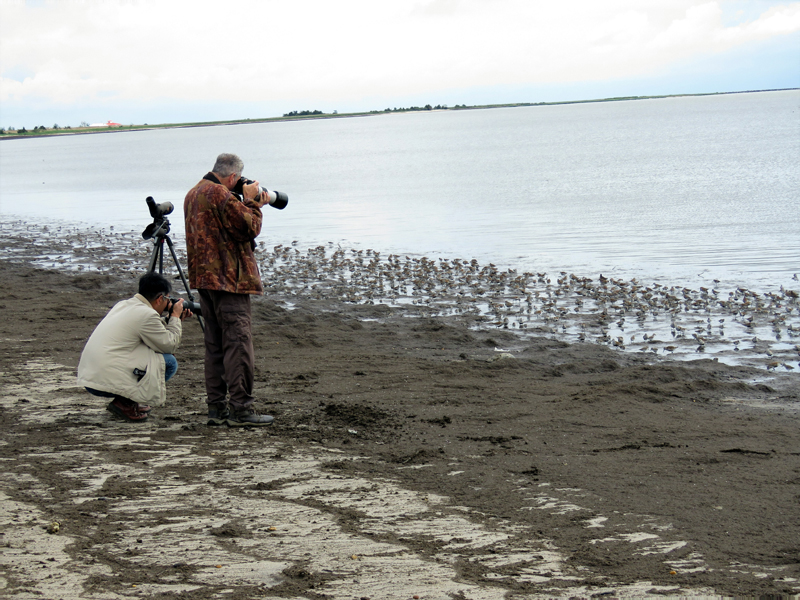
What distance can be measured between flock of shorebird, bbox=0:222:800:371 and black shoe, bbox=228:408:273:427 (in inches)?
196

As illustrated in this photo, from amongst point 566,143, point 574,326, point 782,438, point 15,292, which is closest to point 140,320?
point 782,438

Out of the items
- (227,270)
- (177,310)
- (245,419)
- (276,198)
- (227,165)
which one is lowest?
(245,419)

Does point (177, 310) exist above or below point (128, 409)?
above

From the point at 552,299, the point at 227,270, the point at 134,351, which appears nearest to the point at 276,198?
the point at 227,270

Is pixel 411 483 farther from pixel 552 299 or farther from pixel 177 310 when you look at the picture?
pixel 552 299

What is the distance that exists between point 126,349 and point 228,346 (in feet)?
2.55

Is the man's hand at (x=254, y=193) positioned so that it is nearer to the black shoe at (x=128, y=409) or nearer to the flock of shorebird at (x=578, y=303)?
the black shoe at (x=128, y=409)

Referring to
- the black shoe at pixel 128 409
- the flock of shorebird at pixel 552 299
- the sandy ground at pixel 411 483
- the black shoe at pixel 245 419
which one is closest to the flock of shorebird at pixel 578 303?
the flock of shorebird at pixel 552 299

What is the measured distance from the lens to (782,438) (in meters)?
5.74

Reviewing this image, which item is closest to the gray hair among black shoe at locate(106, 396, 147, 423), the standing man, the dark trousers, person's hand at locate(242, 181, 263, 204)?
the standing man

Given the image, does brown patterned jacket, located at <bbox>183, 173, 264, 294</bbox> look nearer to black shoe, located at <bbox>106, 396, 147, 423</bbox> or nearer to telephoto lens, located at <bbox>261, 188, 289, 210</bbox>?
telephoto lens, located at <bbox>261, 188, 289, 210</bbox>

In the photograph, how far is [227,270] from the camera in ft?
18.2

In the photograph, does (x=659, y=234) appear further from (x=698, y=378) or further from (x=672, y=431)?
(x=672, y=431)

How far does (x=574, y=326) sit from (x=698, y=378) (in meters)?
2.65
